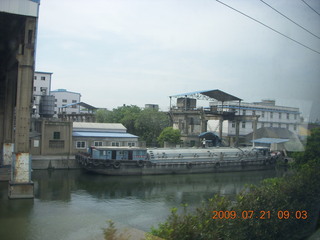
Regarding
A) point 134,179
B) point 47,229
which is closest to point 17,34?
point 47,229

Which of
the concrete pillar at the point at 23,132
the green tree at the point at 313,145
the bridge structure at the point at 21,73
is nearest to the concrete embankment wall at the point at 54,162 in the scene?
the bridge structure at the point at 21,73

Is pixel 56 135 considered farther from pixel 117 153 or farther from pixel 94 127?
pixel 117 153

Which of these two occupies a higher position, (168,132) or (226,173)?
(168,132)

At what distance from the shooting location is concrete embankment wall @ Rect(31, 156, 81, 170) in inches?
705

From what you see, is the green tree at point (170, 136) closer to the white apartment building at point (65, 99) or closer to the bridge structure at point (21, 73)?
the bridge structure at point (21, 73)

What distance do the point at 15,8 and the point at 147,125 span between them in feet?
71.5

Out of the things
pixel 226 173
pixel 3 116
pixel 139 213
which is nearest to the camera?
pixel 139 213

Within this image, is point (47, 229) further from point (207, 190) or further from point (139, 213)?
point (207, 190)

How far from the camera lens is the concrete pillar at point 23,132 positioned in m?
10.6

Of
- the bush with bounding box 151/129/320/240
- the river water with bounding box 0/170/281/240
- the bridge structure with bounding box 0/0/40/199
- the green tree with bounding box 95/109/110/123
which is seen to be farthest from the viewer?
the green tree with bounding box 95/109/110/123

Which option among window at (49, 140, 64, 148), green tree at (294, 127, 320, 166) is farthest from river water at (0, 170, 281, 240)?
green tree at (294, 127, 320, 166)

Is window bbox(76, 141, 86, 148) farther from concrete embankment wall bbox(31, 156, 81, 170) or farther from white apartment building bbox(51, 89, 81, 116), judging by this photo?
white apartment building bbox(51, 89, 81, 116)

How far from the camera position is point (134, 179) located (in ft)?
56.1

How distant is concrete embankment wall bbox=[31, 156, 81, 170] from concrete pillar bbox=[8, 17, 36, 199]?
7.35 m
